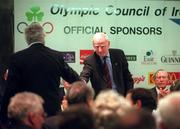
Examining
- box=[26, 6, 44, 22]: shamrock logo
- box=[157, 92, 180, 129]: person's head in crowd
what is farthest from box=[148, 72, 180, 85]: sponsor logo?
box=[157, 92, 180, 129]: person's head in crowd

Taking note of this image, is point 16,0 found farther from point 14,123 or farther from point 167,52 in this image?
point 14,123

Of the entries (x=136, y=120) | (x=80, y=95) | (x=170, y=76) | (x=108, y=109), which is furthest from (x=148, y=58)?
(x=136, y=120)

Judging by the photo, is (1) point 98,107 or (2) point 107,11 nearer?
(1) point 98,107

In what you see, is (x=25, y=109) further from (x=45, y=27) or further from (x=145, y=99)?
(x=45, y=27)

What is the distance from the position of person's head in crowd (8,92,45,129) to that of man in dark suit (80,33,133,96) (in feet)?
7.85

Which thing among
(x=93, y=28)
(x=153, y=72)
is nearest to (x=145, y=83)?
(x=153, y=72)

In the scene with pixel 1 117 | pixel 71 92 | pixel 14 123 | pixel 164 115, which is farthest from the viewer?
pixel 1 117

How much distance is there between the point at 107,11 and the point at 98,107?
522 centimetres

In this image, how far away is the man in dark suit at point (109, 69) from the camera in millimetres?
6590

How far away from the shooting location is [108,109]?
11.3 ft

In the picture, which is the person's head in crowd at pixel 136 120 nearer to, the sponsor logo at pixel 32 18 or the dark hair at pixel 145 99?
the dark hair at pixel 145 99

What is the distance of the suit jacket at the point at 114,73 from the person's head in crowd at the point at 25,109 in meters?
2.38

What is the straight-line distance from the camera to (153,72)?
28.7 feet

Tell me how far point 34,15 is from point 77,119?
5.35 metres
